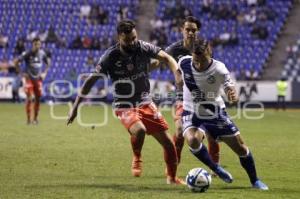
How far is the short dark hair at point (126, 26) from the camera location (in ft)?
32.2

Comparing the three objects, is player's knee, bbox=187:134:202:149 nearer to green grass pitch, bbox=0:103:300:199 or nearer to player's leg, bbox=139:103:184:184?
green grass pitch, bbox=0:103:300:199

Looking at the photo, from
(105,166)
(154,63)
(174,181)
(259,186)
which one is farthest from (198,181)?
(105,166)

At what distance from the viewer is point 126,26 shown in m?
9.83

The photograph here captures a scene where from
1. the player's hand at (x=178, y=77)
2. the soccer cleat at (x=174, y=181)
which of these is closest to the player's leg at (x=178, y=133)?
the player's hand at (x=178, y=77)

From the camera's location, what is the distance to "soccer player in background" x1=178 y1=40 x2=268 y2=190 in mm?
9312

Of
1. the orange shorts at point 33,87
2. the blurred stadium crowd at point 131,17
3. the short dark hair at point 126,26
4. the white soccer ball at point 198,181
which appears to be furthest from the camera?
the blurred stadium crowd at point 131,17

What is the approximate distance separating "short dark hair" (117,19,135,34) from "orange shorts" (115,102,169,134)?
1.21m

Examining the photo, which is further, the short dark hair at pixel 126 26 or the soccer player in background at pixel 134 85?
the soccer player in background at pixel 134 85

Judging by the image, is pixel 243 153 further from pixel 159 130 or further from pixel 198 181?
pixel 159 130

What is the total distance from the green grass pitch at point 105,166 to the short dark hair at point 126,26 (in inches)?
83.2

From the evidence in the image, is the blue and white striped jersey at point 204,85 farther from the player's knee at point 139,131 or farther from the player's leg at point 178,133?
the player's leg at point 178,133

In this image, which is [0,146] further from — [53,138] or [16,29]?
[16,29]

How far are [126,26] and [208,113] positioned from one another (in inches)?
64.8

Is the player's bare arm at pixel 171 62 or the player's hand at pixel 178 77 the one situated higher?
the player's bare arm at pixel 171 62
